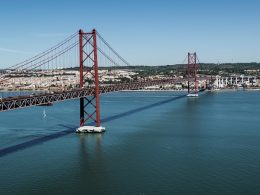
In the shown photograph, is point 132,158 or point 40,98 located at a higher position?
point 40,98

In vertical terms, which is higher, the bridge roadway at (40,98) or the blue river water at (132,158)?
the bridge roadway at (40,98)

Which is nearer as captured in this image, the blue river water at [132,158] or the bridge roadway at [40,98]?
the blue river water at [132,158]

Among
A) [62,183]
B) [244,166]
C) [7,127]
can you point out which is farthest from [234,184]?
[7,127]

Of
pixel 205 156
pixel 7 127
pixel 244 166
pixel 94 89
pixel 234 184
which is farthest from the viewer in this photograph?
pixel 7 127

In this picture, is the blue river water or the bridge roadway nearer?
the blue river water

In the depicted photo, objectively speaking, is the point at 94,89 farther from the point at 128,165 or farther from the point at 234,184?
the point at 234,184

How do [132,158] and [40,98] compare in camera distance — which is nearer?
[132,158]

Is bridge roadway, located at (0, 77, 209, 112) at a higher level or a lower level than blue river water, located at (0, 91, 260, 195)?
higher

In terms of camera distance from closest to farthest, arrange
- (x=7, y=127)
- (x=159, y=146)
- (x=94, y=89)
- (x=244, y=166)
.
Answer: (x=244, y=166)
(x=159, y=146)
(x=94, y=89)
(x=7, y=127)
